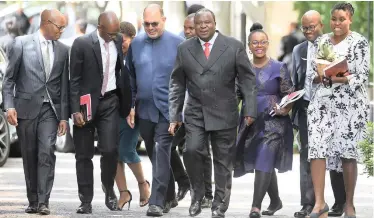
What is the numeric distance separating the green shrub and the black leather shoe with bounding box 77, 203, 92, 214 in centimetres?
270

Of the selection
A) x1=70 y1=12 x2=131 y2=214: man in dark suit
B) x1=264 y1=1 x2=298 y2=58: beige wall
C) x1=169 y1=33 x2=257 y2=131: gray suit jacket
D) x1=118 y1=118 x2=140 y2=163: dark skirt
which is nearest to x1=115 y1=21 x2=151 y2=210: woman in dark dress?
x1=118 y1=118 x2=140 y2=163: dark skirt

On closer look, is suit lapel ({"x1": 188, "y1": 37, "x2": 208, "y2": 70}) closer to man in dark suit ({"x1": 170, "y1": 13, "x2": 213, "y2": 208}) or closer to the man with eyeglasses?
the man with eyeglasses

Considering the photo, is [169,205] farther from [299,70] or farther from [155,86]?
[299,70]

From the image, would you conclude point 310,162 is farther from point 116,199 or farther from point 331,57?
point 116,199

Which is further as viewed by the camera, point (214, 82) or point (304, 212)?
point (304, 212)

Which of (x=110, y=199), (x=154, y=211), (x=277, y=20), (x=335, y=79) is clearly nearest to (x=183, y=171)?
(x=110, y=199)

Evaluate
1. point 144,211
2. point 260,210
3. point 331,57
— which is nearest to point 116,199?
point 144,211

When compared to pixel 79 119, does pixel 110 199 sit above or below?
below

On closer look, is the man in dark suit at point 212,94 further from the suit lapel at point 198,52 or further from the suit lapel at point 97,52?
the suit lapel at point 97,52

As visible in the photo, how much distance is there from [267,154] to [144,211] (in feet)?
4.52

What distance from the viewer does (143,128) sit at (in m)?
15.4

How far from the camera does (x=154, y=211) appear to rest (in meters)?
15.0

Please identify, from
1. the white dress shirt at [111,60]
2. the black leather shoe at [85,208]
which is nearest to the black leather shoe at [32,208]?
the black leather shoe at [85,208]

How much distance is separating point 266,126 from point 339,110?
0.91m
